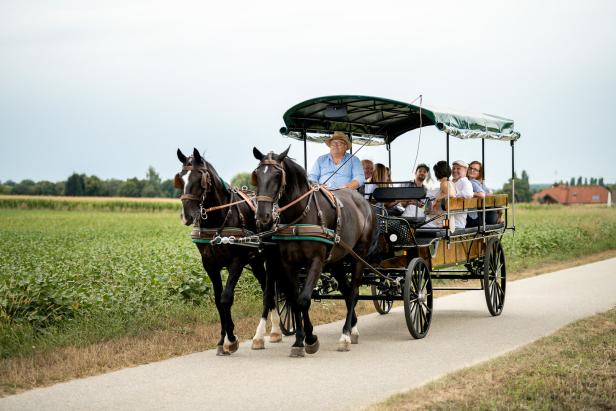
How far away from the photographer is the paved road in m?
7.29

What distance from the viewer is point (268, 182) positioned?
898 centimetres

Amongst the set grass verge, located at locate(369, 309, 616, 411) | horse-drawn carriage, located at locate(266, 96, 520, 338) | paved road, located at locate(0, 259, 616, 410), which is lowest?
paved road, located at locate(0, 259, 616, 410)

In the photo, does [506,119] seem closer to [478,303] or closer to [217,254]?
[478,303]

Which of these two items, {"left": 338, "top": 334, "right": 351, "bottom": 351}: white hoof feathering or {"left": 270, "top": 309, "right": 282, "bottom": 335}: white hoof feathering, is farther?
{"left": 270, "top": 309, "right": 282, "bottom": 335}: white hoof feathering

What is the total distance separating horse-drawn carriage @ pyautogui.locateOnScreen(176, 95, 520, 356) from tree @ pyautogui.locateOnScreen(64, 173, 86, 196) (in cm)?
6817

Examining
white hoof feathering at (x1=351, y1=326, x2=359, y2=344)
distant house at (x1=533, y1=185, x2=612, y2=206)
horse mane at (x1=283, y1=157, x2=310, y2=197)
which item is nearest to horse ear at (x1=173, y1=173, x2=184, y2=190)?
horse mane at (x1=283, y1=157, x2=310, y2=197)

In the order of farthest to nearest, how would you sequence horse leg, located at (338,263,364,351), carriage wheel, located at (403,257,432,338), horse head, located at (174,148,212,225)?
carriage wheel, located at (403,257,432,338)
horse leg, located at (338,263,364,351)
horse head, located at (174,148,212,225)

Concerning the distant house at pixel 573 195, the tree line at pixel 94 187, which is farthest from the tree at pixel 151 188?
the distant house at pixel 573 195

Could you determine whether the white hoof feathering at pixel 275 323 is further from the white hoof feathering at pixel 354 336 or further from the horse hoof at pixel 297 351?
the horse hoof at pixel 297 351

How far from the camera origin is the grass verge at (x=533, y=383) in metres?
7.06

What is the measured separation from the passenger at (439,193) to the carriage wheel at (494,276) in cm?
127

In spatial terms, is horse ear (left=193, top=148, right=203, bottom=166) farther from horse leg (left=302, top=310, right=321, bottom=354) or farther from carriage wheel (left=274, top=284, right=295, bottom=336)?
carriage wheel (left=274, top=284, right=295, bottom=336)

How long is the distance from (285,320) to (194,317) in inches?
55.6

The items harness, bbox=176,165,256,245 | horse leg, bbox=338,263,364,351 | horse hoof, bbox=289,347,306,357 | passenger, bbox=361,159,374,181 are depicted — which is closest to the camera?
harness, bbox=176,165,256,245
